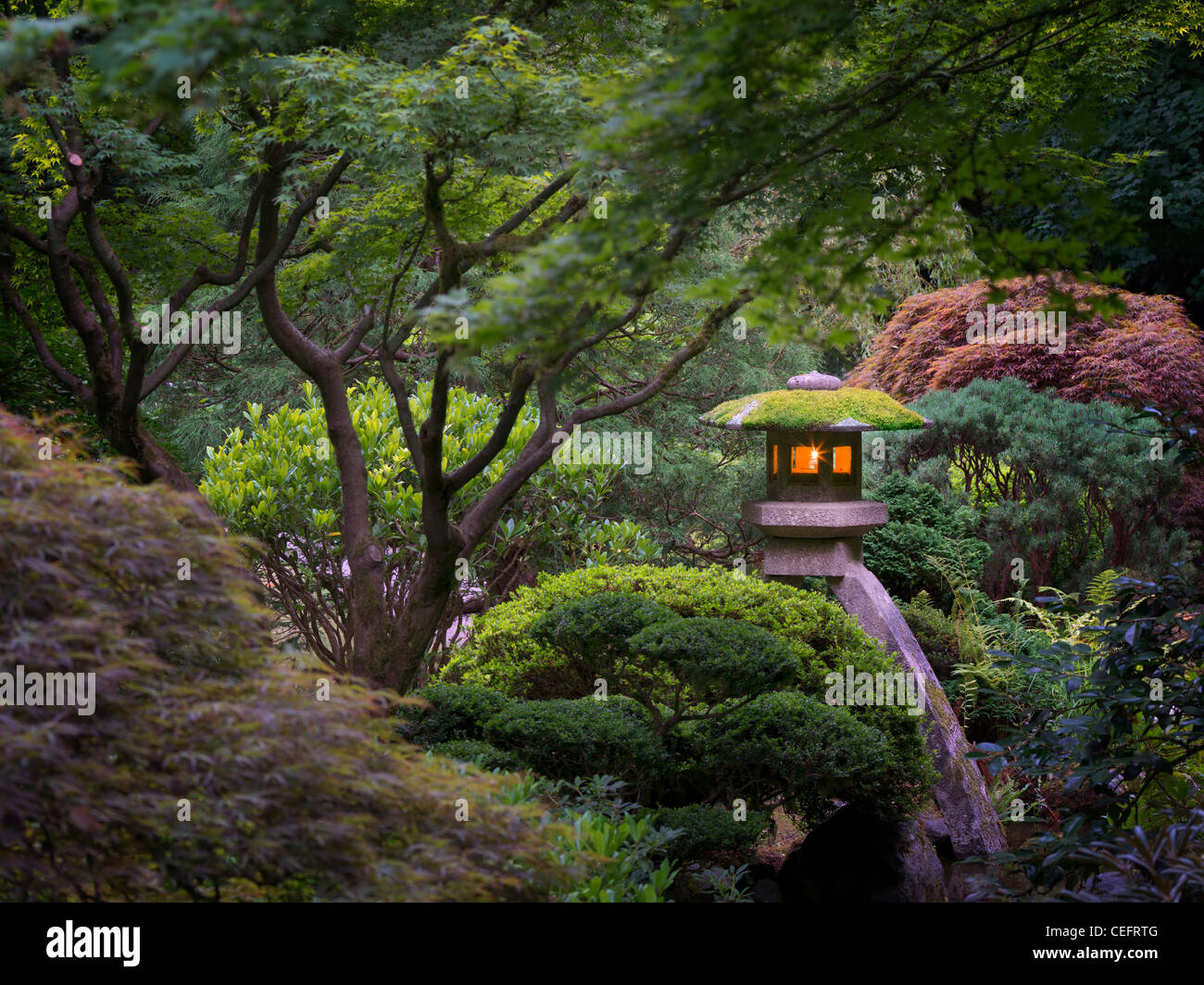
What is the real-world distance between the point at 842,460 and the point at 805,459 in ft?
0.87

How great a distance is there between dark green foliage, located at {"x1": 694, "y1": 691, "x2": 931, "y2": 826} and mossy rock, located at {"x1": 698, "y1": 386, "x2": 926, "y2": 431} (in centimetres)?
220

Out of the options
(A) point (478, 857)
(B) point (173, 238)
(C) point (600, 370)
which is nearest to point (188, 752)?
(A) point (478, 857)

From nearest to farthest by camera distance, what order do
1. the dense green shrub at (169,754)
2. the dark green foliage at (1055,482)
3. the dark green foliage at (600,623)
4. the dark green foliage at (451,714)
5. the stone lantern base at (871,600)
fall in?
the dense green shrub at (169,754)
the dark green foliage at (600,623)
the dark green foliage at (451,714)
the stone lantern base at (871,600)
the dark green foliage at (1055,482)

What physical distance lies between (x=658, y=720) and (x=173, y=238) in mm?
4333

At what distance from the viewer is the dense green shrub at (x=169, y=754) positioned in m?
2.26

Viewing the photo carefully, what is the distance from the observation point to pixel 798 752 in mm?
4844

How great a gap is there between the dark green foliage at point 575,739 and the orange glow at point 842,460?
2.89 metres

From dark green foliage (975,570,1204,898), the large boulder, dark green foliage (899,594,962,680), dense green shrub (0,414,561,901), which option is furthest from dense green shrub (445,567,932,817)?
dark green foliage (899,594,962,680)

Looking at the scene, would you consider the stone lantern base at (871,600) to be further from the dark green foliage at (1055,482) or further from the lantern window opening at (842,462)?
the dark green foliage at (1055,482)

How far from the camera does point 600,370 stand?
34.9ft

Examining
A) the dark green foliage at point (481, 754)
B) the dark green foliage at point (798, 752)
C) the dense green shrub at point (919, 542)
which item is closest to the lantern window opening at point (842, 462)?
the dense green shrub at point (919, 542)

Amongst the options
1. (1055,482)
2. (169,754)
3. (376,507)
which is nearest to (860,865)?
(376,507)

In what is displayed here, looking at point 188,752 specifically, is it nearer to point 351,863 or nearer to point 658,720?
point 351,863
